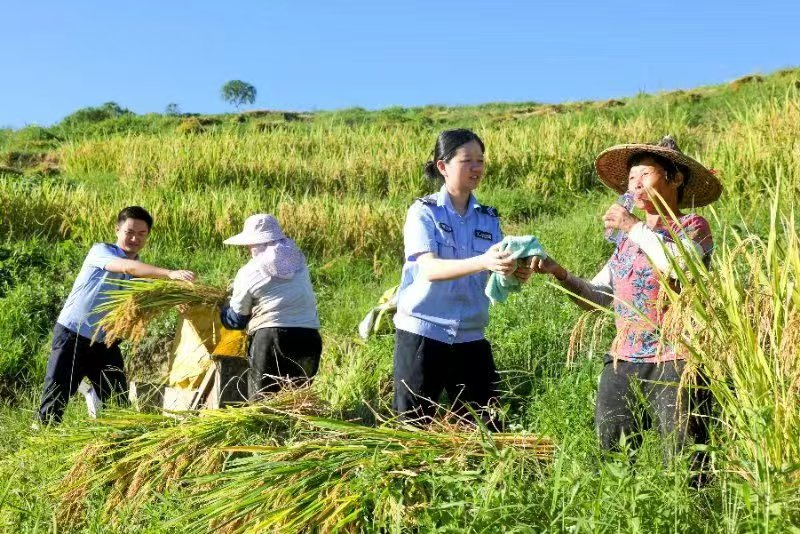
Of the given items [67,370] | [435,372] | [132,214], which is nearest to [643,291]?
[435,372]

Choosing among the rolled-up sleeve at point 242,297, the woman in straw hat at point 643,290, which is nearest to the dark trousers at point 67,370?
the rolled-up sleeve at point 242,297

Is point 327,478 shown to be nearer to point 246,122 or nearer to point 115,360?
point 115,360

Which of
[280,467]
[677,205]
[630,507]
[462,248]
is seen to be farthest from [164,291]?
[630,507]

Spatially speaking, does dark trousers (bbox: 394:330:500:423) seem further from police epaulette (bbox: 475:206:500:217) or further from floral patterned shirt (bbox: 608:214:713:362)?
floral patterned shirt (bbox: 608:214:713:362)

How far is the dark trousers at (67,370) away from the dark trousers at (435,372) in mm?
2267

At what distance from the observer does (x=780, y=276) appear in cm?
234

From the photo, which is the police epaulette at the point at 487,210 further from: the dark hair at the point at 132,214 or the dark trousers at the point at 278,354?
the dark hair at the point at 132,214

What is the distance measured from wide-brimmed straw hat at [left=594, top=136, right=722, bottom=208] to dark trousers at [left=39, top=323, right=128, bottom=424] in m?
3.20

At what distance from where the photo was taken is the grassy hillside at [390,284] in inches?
91.1

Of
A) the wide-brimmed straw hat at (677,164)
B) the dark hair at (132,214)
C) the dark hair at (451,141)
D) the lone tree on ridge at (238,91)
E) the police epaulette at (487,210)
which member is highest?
the lone tree on ridge at (238,91)

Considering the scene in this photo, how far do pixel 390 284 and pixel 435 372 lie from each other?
4920 millimetres

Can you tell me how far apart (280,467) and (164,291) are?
8.19 feet

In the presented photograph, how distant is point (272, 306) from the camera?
468 centimetres

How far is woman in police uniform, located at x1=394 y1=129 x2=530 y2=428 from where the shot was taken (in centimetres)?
359
